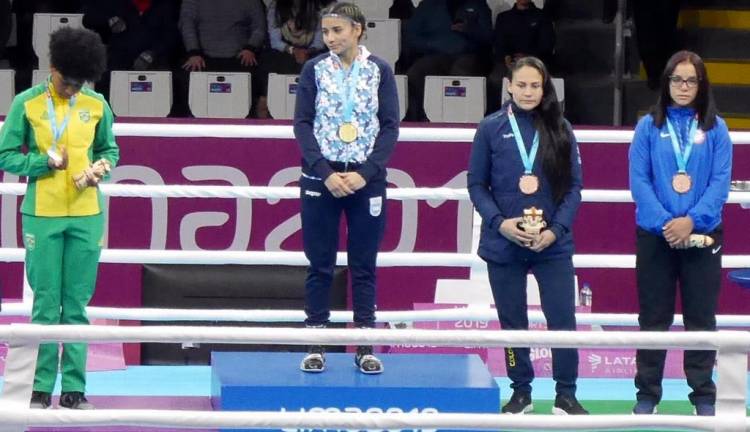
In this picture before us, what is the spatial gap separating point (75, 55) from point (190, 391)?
173 cm

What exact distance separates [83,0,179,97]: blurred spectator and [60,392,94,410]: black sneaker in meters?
6.68

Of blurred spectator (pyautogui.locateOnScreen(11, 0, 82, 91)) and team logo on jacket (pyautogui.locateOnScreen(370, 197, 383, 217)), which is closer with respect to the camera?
team logo on jacket (pyautogui.locateOnScreen(370, 197, 383, 217))

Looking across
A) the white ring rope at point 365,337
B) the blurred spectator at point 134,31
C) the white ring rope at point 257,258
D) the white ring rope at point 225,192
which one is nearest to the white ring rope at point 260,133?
the white ring rope at point 225,192

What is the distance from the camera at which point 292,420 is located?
183 inches

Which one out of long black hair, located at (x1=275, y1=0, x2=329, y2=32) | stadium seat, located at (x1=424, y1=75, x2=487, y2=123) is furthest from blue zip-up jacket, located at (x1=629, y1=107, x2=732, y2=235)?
long black hair, located at (x1=275, y1=0, x2=329, y2=32)

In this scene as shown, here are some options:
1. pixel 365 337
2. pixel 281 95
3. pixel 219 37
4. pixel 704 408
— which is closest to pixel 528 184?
pixel 704 408

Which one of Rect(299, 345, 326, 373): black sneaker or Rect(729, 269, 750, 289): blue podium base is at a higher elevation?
Rect(729, 269, 750, 289): blue podium base

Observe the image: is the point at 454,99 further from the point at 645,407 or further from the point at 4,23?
the point at 645,407

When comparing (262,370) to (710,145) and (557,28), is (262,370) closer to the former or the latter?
(710,145)

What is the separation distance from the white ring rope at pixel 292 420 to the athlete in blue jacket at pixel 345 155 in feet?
4.85

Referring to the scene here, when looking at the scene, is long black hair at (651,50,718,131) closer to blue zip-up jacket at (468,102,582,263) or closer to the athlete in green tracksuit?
blue zip-up jacket at (468,102,582,263)

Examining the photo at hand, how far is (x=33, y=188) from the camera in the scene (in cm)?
596

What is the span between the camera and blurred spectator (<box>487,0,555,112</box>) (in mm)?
12414

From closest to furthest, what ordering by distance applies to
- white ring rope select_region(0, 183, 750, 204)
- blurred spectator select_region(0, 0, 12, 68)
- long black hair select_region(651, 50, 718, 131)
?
1. long black hair select_region(651, 50, 718, 131)
2. white ring rope select_region(0, 183, 750, 204)
3. blurred spectator select_region(0, 0, 12, 68)
